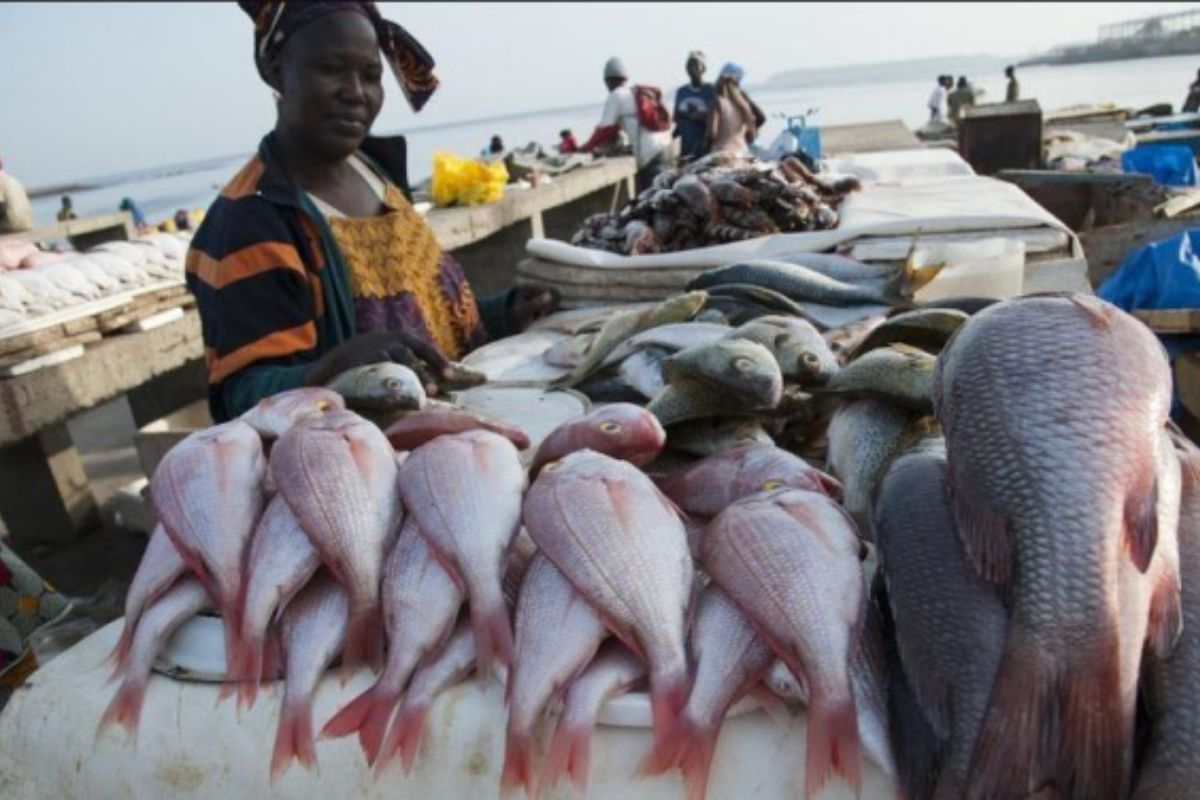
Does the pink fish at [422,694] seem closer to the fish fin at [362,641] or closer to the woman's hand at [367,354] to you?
the fish fin at [362,641]

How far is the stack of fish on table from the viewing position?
1105mm

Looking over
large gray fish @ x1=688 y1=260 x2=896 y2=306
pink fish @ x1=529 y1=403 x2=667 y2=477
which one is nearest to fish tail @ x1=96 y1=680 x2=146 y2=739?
pink fish @ x1=529 y1=403 x2=667 y2=477

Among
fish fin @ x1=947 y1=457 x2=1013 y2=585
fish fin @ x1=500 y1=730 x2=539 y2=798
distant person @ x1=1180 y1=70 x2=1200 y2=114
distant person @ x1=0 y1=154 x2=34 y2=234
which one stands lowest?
distant person @ x1=1180 y1=70 x2=1200 y2=114

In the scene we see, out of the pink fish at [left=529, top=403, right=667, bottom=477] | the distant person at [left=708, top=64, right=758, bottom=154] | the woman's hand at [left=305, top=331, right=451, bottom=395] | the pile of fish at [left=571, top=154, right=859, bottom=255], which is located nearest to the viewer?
the pink fish at [left=529, top=403, right=667, bottom=477]

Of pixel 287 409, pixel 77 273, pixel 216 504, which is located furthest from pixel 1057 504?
pixel 77 273

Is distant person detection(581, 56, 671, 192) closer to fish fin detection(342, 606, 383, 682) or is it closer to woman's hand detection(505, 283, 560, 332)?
woman's hand detection(505, 283, 560, 332)

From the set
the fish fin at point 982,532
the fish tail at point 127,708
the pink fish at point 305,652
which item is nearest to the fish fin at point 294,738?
the pink fish at point 305,652

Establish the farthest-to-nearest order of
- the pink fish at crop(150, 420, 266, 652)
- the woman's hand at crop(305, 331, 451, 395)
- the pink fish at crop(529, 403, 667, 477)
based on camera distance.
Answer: the woman's hand at crop(305, 331, 451, 395), the pink fish at crop(529, 403, 667, 477), the pink fish at crop(150, 420, 266, 652)

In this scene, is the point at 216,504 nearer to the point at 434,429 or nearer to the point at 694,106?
the point at 434,429

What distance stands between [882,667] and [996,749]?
241mm

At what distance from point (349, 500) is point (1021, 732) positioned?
1.12 metres

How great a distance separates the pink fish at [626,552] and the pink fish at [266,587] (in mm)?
421

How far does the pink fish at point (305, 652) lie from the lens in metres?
1.38

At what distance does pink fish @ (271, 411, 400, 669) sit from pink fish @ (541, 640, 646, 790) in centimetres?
38
